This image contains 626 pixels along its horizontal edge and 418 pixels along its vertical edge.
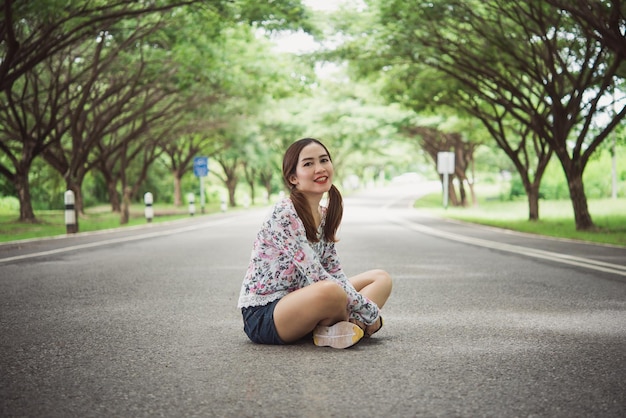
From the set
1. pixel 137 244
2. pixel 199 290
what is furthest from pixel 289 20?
pixel 199 290

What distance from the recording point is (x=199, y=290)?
7285 mm

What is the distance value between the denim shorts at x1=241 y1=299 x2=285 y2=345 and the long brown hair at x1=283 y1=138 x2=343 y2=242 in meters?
0.53

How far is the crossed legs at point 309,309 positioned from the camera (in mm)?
4156

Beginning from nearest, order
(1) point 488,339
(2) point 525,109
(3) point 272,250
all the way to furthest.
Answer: (3) point 272,250
(1) point 488,339
(2) point 525,109

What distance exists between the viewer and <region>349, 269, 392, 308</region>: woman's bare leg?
4.74 m

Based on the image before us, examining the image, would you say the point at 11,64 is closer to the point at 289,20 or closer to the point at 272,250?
the point at 289,20

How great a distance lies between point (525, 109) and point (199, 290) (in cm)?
1509

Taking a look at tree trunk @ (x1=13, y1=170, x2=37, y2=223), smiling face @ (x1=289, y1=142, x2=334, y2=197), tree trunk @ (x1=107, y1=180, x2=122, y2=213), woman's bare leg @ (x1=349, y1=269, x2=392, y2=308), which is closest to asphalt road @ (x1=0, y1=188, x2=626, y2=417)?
woman's bare leg @ (x1=349, y1=269, x2=392, y2=308)

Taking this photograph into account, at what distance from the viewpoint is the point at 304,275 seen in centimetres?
431

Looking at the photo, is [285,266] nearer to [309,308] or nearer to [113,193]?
[309,308]

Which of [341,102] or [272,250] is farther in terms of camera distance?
[341,102]

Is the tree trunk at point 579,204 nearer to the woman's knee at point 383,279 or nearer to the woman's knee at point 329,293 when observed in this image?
the woman's knee at point 383,279

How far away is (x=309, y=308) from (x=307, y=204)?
25.9 inches

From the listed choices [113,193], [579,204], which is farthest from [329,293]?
[113,193]
